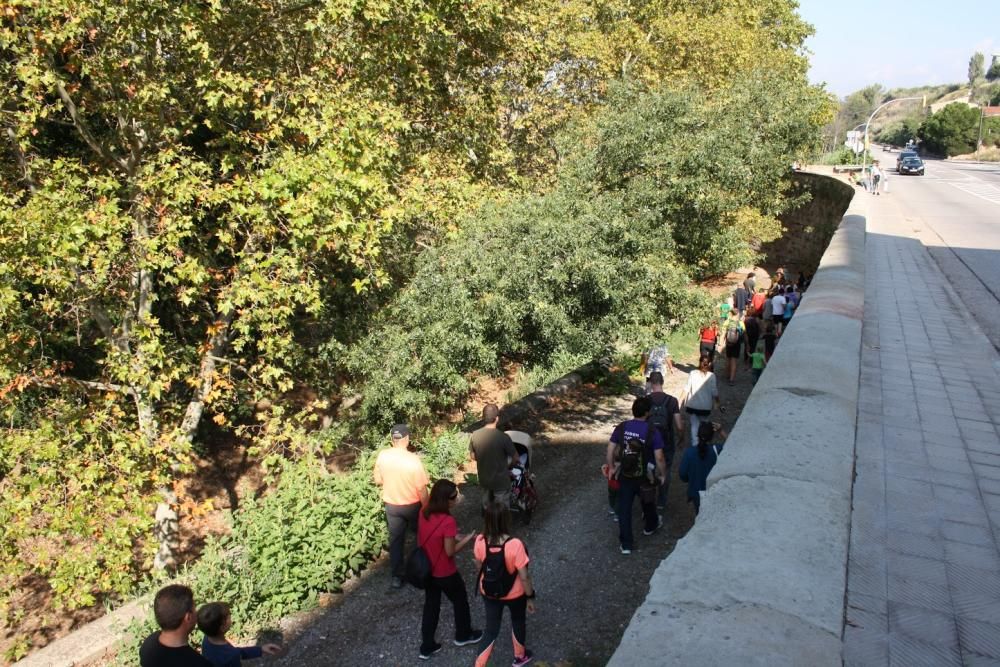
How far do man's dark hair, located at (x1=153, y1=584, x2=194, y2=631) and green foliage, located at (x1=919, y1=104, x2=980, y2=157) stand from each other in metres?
86.0

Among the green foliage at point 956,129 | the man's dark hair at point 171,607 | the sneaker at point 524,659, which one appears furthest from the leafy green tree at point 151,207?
the green foliage at point 956,129

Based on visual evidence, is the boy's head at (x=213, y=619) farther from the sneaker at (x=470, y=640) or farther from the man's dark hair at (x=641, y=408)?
the man's dark hair at (x=641, y=408)

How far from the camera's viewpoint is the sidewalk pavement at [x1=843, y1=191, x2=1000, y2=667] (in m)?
3.27

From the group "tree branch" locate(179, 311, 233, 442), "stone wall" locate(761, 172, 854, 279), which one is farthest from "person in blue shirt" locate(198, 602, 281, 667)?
"stone wall" locate(761, 172, 854, 279)

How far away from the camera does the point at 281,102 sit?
1041cm

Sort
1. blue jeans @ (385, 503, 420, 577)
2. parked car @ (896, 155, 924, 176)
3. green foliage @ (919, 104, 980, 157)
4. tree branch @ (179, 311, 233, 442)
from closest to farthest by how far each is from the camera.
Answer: blue jeans @ (385, 503, 420, 577) < tree branch @ (179, 311, 233, 442) < parked car @ (896, 155, 924, 176) < green foliage @ (919, 104, 980, 157)

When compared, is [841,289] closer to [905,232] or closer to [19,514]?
[19,514]

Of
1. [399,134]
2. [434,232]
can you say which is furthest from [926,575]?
[399,134]

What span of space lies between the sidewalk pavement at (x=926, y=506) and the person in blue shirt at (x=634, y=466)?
169cm

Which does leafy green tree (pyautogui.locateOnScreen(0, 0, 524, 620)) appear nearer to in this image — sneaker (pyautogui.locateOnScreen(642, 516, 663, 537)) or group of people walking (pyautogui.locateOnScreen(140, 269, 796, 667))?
group of people walking (pyautogui.locateOnScreen(140, 269, 796, 667))

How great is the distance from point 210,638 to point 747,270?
98.4 ft

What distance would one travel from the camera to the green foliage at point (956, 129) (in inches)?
2842

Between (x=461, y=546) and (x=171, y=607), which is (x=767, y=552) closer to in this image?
(x=461, y=546)

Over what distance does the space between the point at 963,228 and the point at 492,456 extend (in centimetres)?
1836
